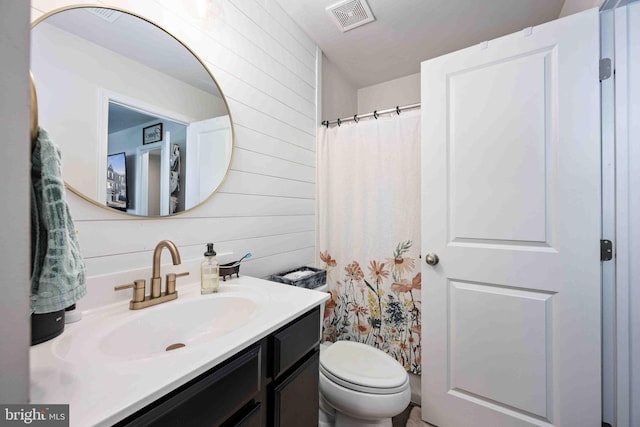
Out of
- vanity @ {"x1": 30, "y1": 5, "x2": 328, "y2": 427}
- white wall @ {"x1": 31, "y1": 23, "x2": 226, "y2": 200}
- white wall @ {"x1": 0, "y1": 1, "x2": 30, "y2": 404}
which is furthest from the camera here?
white wall @ {"x1": 31, "y1": 23, "x2": 226, "y2": 200}

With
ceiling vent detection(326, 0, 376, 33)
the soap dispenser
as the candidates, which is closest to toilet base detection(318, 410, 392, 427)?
the soap dispenser

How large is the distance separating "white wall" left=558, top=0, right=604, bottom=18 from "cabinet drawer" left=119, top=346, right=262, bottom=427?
1938 mm

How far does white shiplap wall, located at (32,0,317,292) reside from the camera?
0.88 meters

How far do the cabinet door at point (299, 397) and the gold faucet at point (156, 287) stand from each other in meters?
0.49

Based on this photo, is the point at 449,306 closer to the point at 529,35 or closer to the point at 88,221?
the point at 529,35

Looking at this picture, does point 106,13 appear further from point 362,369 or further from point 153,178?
point 362,369

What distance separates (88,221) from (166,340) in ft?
1.48

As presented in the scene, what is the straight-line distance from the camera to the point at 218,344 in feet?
2.02

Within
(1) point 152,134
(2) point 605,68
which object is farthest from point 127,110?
(2) point 605,68

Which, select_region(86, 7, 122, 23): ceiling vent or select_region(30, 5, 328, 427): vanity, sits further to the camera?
select_region(86, 7, 122, 23): ceiling vent

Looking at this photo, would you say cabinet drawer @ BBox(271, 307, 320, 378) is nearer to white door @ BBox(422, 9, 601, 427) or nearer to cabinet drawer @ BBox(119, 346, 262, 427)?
cabinet drawer @ BBox(119, 346, 262, 427)

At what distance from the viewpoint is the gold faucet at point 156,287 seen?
830mm

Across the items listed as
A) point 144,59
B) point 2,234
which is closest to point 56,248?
point 2,234

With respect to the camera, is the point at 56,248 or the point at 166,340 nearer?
the point at 56,248
